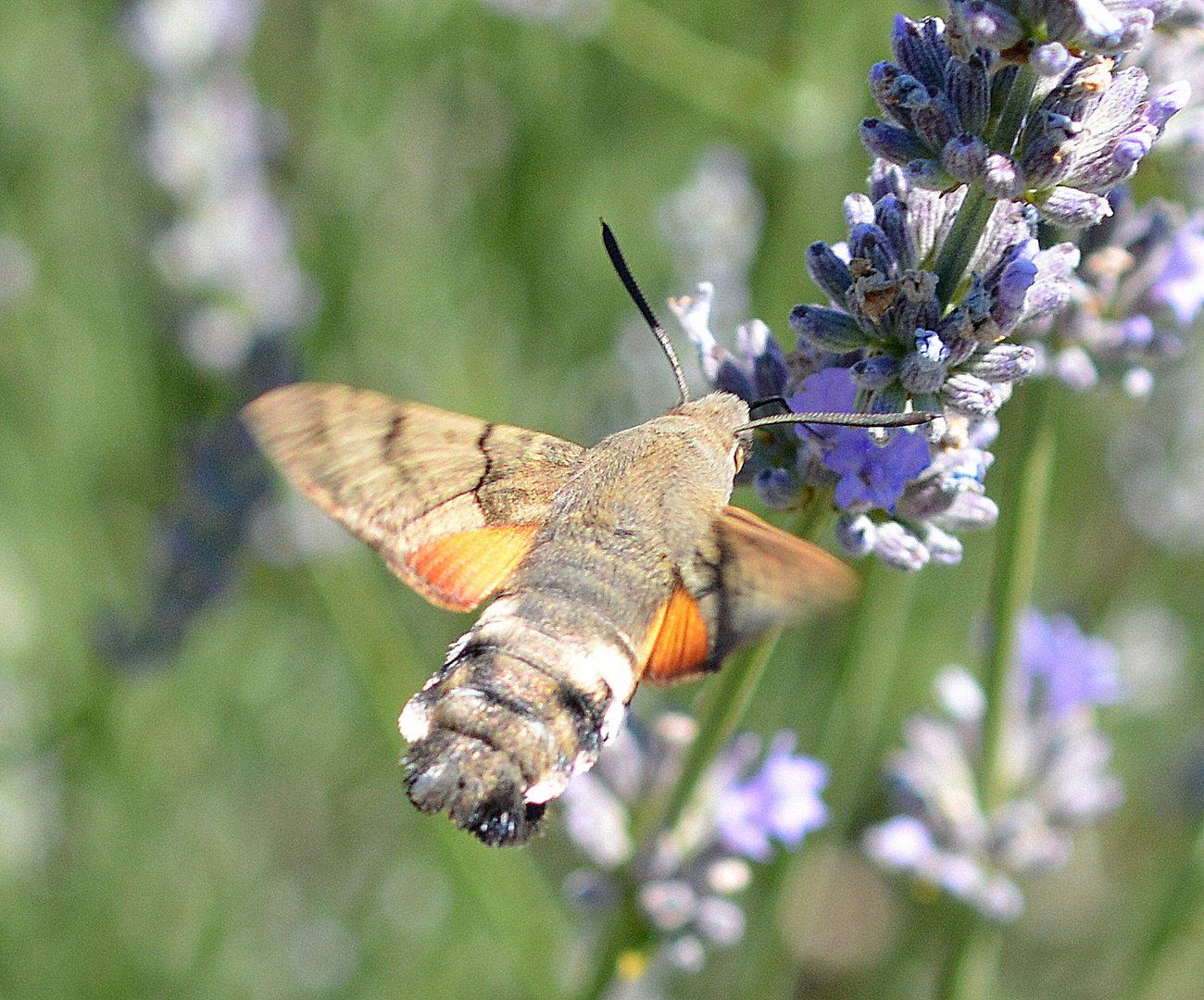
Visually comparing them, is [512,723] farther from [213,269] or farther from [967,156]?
[213,269]

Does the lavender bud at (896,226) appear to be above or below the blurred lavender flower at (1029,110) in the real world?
below

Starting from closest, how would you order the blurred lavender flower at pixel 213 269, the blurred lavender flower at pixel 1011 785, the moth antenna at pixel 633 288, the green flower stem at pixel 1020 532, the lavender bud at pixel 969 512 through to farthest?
the lavender bud at pixel 969 512
the moth antenna at pixel 633 288
the green flower stem at pixel 1020 532
the blurred lavender flower at pixel 1011 785
the blurred lavender flower at pixel 213 269

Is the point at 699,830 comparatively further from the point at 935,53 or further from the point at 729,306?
the point at 729,306

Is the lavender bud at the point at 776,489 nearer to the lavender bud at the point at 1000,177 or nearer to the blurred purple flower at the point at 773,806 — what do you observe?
the lavender bud at the point at 1000,177

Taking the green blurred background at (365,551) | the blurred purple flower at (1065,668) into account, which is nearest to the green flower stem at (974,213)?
the blurred purple flower at (1065,668)

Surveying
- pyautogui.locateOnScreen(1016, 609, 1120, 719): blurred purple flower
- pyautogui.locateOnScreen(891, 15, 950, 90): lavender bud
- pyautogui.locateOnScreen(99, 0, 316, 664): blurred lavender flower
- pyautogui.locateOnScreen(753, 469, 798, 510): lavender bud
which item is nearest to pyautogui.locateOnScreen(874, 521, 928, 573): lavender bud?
pyautogui.locateOnScreen(753, 469, 798, 510): lavender bud

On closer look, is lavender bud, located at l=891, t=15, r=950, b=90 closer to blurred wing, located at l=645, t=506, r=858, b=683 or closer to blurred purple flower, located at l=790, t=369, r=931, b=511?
blurred purple flower, located at l=790, t=369, r=931, b=511

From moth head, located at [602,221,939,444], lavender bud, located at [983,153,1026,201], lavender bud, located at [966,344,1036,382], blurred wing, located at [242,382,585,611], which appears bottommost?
blurred wing, located at [242,382,585,611]
